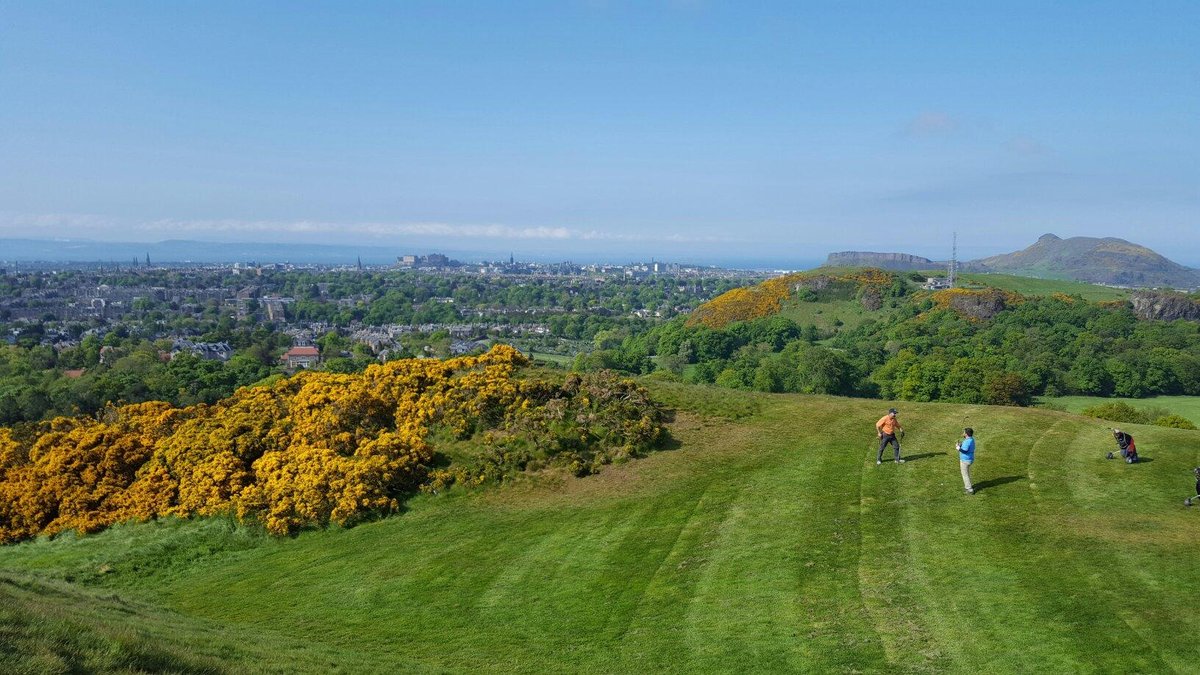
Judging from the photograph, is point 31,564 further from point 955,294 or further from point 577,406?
point 955,294

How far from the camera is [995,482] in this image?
18.5m

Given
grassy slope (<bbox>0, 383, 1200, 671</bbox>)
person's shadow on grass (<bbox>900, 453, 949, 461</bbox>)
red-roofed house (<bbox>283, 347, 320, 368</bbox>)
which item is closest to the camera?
grassy slope (<bbox>0, 383, 1200, 671</bbox>)

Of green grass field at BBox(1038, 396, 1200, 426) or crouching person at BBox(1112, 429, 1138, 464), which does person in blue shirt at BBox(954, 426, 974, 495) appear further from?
green grass field at BBox(1038, 396, 1200, 426)

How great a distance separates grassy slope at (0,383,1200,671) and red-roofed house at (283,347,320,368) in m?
107

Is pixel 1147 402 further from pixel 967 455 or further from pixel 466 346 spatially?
pixel 466 346

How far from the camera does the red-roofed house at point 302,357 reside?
123 m

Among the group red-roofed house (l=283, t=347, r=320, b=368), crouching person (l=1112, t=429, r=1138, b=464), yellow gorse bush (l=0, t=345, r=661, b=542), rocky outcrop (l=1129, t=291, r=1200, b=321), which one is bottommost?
red-roofed house (l=283, t=347, r=320, b=368)

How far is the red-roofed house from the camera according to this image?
404 ft

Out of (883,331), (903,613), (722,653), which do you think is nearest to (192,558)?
(722,653)

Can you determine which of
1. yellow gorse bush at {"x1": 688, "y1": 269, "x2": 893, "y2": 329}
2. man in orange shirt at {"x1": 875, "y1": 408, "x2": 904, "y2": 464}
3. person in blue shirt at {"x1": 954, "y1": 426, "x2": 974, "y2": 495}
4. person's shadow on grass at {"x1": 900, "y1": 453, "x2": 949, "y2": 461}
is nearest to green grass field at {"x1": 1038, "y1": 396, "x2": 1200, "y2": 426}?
person's shadow on grass at {"x1": 900, "y1": 453, "x2": 949, "y2": 461}

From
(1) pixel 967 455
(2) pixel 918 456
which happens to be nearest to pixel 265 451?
(2) pixel 918 456

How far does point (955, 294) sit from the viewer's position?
378ft

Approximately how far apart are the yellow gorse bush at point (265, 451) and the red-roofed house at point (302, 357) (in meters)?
98.0

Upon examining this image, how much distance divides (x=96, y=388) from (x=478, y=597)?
6721 cm
